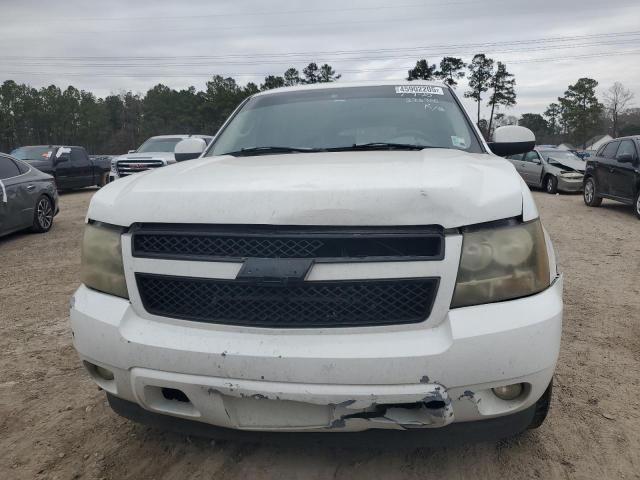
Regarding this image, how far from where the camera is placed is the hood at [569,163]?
1515 cm

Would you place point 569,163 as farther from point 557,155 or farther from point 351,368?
point 351,368

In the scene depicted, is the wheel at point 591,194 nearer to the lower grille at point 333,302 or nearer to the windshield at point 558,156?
the windshield at point 558,156

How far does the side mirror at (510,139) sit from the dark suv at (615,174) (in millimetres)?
7888

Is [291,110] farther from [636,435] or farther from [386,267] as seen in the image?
[636,435]

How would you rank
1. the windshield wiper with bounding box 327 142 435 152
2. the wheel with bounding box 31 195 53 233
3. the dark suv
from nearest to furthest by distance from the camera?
the windshield wiper with bounding box 327 142 435 152 < the wheel with bounding box 31 195 53 233 < the dark suv

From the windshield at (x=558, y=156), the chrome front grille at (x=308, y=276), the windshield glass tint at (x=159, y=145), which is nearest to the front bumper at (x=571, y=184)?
the windshield at (x=558, y=156)

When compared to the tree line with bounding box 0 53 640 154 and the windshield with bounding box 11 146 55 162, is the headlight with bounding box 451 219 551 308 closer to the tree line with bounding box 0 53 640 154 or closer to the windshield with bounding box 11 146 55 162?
the windshield with bounding box 11 146 55 162

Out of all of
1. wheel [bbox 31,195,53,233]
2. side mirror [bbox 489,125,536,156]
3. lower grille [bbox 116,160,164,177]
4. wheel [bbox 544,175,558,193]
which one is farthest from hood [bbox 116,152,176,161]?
wheel [bbox 544,175,558,193]

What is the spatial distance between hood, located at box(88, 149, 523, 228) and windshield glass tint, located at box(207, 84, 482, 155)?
32.7 inches

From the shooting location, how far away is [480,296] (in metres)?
1.72

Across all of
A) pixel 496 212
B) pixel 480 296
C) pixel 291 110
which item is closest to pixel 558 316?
pixel 480 296

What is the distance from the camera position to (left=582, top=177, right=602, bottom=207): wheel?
38.8 feet

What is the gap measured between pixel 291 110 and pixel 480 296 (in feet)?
6.95

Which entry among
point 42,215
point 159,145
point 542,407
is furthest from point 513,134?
point 159,145
